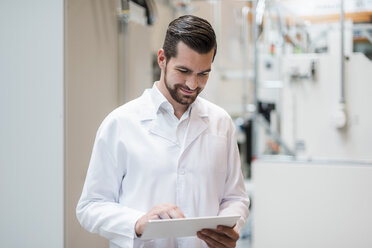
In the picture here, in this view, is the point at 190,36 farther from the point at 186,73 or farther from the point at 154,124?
the point at 154,124

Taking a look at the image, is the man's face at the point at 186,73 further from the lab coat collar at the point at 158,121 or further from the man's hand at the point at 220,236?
the man's hand at the point at 220,236

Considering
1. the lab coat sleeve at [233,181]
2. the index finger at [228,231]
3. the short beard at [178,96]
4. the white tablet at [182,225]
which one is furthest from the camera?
the lab coat sleeve at [233,181]

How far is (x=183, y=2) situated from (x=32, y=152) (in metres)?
2.10

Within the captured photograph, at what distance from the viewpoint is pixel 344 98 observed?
2.81 metres

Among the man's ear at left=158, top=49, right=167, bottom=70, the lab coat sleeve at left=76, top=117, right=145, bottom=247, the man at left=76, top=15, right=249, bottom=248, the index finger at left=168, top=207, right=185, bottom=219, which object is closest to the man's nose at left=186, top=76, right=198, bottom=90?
the man at left=76, top=15, right=249, bottom=248

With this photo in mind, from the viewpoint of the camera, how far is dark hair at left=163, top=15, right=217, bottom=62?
3.89 feet

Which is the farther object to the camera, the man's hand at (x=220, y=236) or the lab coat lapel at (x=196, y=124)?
the lab coat lapel at (x=196, y=124)

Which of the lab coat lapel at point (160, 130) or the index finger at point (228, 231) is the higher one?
the lab coat lapel at point (160, 130)

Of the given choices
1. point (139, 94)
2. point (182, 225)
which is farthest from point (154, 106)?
point (139, 94)

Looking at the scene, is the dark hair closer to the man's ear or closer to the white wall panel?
the man's ear

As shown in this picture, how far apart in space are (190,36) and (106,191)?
56cm

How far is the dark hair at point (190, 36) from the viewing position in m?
1.19

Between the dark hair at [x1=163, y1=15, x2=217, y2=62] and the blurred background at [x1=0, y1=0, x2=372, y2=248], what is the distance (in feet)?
1.99

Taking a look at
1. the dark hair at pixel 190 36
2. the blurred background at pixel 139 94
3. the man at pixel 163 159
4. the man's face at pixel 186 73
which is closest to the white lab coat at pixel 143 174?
the man at pixel 163 159
